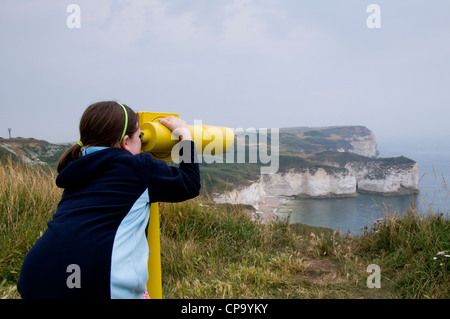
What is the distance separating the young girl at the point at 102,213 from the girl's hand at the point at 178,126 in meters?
0.21

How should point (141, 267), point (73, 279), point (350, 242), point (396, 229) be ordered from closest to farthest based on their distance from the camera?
point (73, 279), point (141, 267), point (396, 229), point (350, 242)

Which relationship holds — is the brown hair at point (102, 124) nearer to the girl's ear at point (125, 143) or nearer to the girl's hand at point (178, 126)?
A: the girl's ear at point (125, 143)

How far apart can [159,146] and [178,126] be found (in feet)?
0.50

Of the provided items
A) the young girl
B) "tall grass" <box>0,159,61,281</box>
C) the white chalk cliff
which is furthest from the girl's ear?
the white chalk cliff

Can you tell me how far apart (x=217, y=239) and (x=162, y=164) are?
252 cm

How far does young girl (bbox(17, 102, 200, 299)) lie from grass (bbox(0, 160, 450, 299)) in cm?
143

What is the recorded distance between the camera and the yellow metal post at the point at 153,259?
2053mm

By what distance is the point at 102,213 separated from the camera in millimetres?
1480

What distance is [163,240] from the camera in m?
3.80

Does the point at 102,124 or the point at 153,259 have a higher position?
the point at 102,124

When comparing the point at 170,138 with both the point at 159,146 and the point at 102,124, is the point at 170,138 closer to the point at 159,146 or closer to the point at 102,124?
the point at 159,146

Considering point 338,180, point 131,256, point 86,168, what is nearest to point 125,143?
point 86,168
